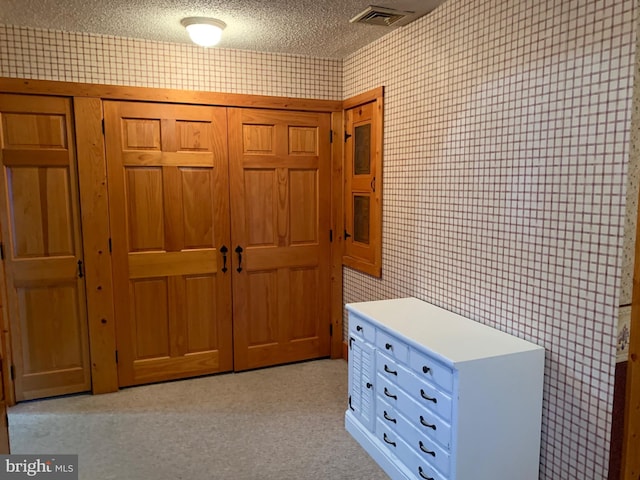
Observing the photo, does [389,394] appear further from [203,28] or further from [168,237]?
[203,28]

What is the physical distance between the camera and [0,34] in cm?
297

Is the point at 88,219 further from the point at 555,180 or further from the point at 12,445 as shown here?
the point at 555,180

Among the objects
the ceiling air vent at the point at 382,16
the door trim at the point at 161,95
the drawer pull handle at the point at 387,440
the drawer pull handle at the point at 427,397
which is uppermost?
the ceiling air vent at the point at 382,16

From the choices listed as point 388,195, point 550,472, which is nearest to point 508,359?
point 550,472

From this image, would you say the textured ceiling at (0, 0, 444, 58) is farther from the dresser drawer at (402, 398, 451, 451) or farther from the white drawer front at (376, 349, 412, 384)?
the dresser drawer at (402, 398, 451, 451)

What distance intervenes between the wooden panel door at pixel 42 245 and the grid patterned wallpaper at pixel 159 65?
239 mm

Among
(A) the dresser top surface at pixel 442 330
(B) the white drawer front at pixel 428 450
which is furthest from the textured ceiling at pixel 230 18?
(B) the white drawer front at pixel 428 450

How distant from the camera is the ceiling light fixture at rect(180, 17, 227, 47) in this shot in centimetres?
285

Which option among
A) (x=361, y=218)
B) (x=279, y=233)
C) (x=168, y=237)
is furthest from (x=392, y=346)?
(x=168, y=237)

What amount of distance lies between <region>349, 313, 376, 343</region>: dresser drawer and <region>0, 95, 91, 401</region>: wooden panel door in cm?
188

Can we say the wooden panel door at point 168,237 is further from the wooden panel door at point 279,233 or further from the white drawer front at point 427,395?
the white drawer front at point 427,395

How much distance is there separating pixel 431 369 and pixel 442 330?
30cm

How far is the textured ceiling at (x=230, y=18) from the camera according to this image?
2.62 metres

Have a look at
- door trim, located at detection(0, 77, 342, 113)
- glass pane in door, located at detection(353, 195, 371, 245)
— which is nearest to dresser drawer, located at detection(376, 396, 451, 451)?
glass pane in door, located at detection(353, 195, 371, 245)
